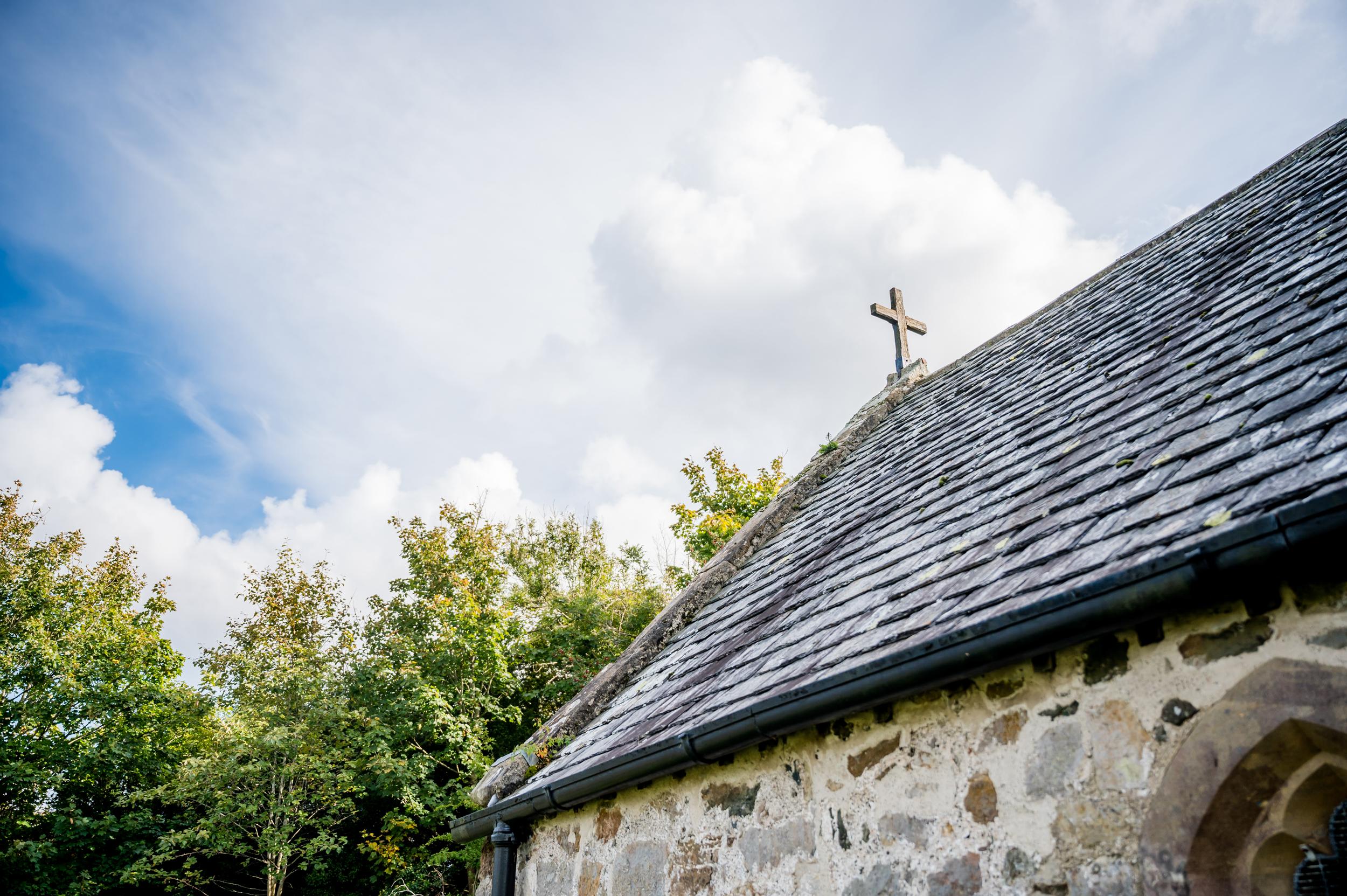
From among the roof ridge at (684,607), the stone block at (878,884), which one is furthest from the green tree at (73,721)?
the stone block at (878,884)

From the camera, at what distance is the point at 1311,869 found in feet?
6.68

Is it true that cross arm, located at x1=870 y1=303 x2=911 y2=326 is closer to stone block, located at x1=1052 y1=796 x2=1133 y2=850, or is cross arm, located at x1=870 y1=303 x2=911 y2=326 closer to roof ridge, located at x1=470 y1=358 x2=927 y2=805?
roof ridge, located at x1=470 y1=358 x2=927 y2=805

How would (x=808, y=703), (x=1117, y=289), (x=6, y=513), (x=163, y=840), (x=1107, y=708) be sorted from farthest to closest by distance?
(x=6, y=513), (x=163, y=840), (x=1117, y=289), (x=808, y=703), (x=1107, y=708)

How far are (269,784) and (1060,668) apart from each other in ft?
52.8

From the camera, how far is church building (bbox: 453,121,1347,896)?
81.9 inches

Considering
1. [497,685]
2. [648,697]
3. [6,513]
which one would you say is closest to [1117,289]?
Answer: [648,697]

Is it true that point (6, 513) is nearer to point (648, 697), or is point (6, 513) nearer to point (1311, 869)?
point (648, 697)

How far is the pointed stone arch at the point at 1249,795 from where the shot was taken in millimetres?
2025

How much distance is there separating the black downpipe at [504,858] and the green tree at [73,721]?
14.9m

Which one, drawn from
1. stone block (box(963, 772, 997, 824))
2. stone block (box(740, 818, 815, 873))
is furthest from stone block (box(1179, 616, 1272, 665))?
stone block (box(740, 818, 815, 873))

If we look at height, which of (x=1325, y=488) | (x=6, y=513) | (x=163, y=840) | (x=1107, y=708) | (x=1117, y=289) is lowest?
(x=163, y=840)

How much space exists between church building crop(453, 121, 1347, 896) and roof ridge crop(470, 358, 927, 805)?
53 mm

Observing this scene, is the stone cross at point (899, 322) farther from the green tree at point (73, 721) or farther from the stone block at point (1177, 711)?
the green tree at point (73, 721)

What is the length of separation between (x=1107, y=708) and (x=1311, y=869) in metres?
0.58
